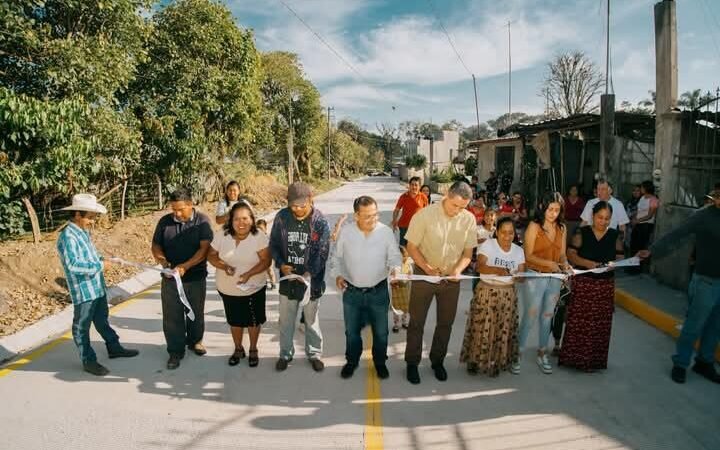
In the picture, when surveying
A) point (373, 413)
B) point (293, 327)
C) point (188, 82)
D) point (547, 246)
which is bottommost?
point (373, 413)

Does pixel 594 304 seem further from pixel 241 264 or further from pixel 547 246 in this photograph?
pixel 241 264

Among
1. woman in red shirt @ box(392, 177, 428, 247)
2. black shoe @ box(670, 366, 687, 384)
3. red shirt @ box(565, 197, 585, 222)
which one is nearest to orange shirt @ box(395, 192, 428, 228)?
woman in red shirt @ box(392, 177, 428, 247)

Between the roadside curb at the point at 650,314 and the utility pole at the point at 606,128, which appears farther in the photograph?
the utility pole at the point at 606,128

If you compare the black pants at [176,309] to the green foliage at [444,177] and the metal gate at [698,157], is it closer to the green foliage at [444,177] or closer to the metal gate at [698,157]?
the metal gate at [698,157]

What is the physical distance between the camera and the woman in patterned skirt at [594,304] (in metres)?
4.16

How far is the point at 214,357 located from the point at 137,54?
6.85 m

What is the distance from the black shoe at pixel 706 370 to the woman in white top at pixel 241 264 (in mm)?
4279

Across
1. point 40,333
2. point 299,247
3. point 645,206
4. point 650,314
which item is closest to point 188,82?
point 40,333

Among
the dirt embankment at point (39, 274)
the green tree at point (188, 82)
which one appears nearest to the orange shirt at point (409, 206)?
the dirt embankment at point (39, 274)

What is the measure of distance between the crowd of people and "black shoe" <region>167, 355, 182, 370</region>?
1 cm

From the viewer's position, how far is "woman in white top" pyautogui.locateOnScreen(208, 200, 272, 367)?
4.20 m

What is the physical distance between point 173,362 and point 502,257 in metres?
3.35

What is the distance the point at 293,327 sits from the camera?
A: 4316mm

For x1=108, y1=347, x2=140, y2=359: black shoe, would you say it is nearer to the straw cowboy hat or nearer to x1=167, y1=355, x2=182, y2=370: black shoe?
x1=167, y1=355, x2=182, y2=370: black shoe
